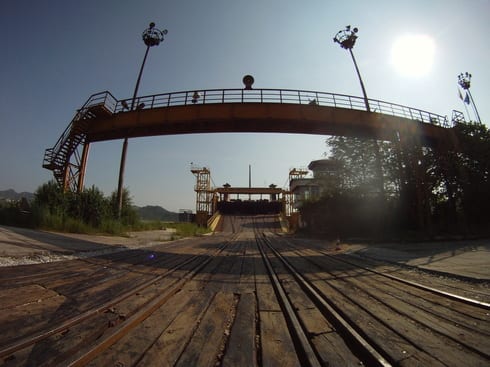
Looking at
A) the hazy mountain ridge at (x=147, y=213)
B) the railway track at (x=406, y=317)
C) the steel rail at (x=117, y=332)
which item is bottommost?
the railway track at (x=406, y=317)

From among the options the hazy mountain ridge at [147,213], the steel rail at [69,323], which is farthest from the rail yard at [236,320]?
the hazy mountain ridge at [147,213]

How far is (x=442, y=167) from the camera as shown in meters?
16.8

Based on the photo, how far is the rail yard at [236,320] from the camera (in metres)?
1.94

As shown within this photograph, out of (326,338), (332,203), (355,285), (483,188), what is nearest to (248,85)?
(332,203)

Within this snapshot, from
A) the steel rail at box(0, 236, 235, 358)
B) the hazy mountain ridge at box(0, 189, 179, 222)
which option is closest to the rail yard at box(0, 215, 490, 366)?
the steel rail at box(0, 236, 235, 358)

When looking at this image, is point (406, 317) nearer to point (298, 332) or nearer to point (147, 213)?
point (298, 332)

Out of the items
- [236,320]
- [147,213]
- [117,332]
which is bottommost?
[236,320]

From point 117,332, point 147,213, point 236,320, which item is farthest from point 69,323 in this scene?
point 147,213

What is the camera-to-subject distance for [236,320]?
2.80 meters

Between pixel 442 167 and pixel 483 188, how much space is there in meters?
3.08

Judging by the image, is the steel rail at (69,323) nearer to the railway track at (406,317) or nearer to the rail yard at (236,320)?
the rail yard at (236,320)

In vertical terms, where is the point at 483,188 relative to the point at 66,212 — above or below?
above

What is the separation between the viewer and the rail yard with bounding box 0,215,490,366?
1.94m

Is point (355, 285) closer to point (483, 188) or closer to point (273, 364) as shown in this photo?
point (273, 364)
